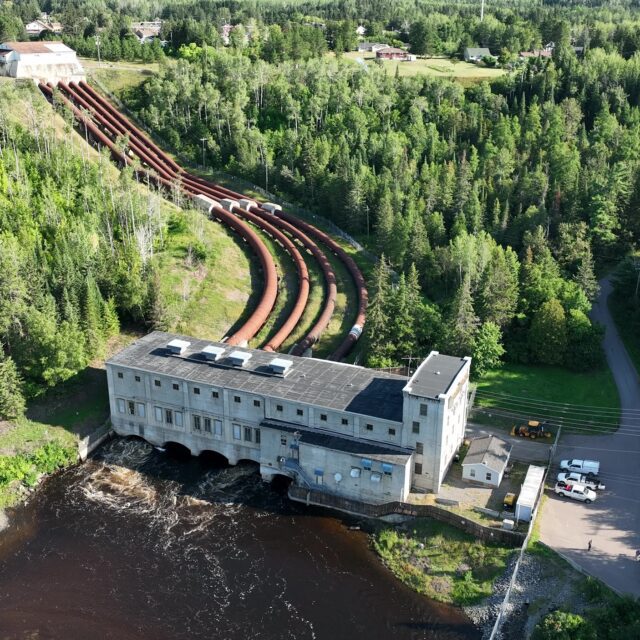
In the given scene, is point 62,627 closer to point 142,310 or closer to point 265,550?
point 265,550

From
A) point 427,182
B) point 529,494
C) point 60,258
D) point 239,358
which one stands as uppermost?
point 427,182

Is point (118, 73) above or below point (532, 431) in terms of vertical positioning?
above

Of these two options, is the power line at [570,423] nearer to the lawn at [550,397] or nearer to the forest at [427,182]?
the lawn at [550,397]

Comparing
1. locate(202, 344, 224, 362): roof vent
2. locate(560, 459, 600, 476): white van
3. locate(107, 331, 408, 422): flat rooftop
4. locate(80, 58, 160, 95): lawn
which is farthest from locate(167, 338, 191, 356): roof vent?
locate(80, 58, 160, 95): lawn

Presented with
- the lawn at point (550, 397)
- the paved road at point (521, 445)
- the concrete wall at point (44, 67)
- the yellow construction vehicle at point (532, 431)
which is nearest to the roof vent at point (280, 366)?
the paved road at point (521, 445)

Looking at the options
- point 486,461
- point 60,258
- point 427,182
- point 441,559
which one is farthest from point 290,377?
point 427,182

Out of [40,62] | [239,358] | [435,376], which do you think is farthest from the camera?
[40,62]

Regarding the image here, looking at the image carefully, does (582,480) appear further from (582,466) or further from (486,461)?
(486,461)
